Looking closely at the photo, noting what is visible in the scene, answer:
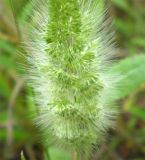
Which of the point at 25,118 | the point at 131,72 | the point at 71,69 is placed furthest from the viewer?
the point at 25,118

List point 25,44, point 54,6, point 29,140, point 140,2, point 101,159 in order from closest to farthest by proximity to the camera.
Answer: point 54,6
point 25,44
point 101,159
point 29,140
point 140,2

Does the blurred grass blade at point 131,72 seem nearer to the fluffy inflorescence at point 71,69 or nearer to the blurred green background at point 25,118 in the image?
the fluffy inflorescence at point 71,69

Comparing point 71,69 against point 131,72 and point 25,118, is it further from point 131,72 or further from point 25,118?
point 25,118

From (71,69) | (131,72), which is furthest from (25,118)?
(71,69)

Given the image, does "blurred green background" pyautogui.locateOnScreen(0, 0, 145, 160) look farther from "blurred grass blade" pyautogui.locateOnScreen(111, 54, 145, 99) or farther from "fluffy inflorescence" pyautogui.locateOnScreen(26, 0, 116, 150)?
"fluffy inflorescence" pyautogui.locateOnScreen(26, 0, 116, 150)

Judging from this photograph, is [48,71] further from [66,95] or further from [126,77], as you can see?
[126,77]

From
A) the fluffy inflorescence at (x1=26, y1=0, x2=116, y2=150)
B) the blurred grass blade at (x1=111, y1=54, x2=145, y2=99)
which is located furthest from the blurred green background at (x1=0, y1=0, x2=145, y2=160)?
the fluffy inflorescence at (x1=26, y1=0, x2=116, y2=150)

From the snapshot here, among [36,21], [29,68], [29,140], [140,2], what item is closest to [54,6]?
[36,21]

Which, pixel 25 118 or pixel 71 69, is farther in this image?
pixel 25 118
